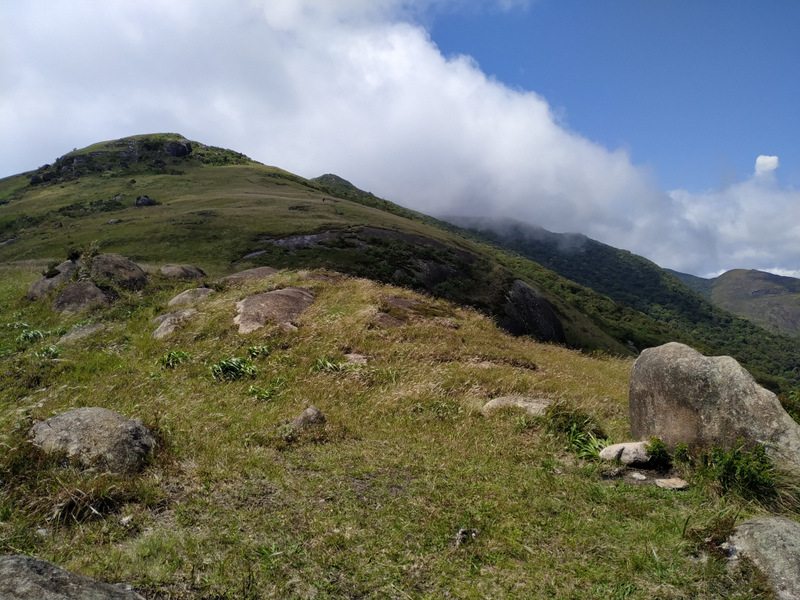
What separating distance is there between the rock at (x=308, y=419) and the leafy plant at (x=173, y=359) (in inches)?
237

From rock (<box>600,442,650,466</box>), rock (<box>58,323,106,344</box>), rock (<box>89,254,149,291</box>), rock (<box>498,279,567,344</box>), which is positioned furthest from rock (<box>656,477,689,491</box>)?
rock (<box>498,279,567,344</box>)

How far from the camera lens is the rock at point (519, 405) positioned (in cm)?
1094

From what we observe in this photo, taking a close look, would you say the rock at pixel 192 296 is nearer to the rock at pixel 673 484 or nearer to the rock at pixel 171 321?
the rock at pixel 171 321

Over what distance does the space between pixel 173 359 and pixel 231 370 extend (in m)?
2.28

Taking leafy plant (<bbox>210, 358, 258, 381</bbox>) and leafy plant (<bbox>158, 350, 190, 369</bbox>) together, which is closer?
leafy plant (<bbox>210, 358, 258, 381</bbox>)

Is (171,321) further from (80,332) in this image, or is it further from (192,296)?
(192,296)

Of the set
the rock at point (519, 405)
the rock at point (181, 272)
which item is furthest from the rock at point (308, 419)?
the rock at point (181, 272)

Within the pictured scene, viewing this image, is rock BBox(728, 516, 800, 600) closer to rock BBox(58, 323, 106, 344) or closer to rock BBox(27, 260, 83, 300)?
rock BBox(58, 323, 106, 344)

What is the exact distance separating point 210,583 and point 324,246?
4566 centimetres

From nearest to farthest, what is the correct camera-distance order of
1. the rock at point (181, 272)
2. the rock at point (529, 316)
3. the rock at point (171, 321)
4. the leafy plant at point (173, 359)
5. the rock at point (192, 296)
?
the leafy plant at point (173, 359), the rock at point (171, 321), the rock at point (192, 296), the rock at point (181, 272), the rock at point (529, 316)

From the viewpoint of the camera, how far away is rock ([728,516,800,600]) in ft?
16.5

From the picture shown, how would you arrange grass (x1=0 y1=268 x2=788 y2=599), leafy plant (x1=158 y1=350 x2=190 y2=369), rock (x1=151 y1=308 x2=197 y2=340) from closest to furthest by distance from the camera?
grass (x1=0 y1=268 x2=788 y2=599) → leafy plant (x1=158 y1=350 x2=190 y2=369) → rock (x1=151 y1=308 x2=197 y2=340)

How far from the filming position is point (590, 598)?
512cm

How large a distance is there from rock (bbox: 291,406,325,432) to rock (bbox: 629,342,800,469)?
23.5 feet
